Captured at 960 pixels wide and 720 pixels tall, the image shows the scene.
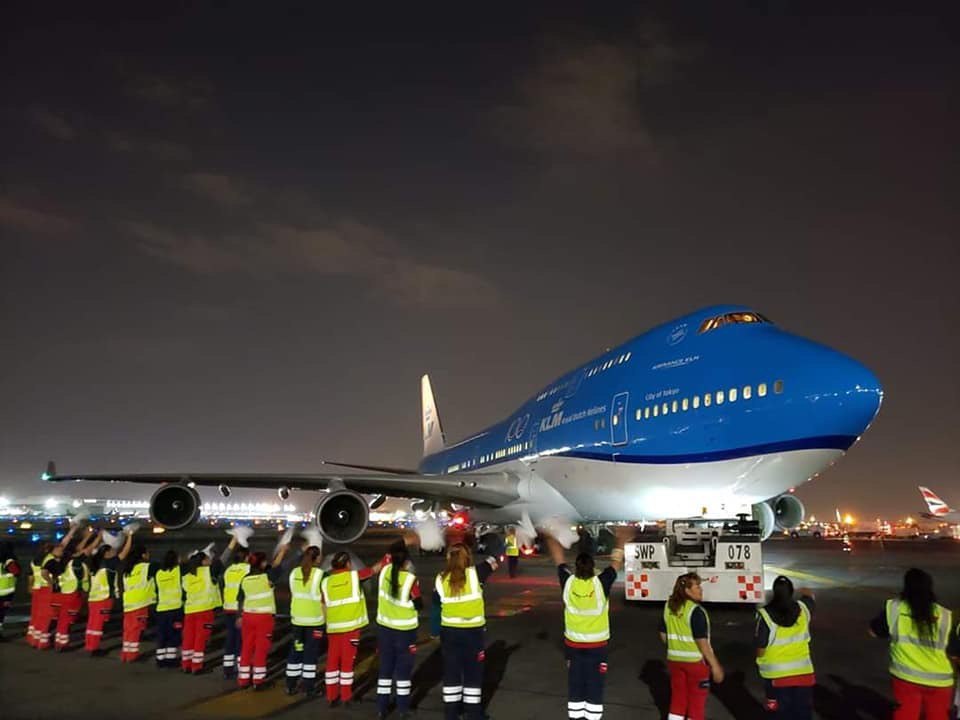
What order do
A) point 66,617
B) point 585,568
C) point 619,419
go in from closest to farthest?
point 585,568 → point 66,617 → point 619,419

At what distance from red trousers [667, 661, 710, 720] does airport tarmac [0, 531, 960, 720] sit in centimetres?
102

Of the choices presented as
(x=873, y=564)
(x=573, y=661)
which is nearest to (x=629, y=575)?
(x=573, y=661)

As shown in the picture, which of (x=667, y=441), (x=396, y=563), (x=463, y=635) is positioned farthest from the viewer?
(x=667, y=441)

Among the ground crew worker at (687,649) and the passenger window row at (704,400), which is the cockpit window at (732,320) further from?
the ground crew worker at (687,649)

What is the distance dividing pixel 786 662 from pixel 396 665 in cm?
371

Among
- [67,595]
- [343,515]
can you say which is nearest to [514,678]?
[67,595]

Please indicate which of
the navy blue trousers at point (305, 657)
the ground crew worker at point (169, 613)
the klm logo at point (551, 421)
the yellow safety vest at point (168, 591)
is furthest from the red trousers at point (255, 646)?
the klm logo at point (551, 421)

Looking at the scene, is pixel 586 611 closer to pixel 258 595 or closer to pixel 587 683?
pixel 587 683

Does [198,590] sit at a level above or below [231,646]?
above

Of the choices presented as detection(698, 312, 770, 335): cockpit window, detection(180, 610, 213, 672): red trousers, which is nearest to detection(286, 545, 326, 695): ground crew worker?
detection(180, 610, 213, 672): red trousers

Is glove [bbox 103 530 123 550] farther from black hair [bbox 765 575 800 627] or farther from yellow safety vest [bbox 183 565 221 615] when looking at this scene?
black hair [bbox 765 575 800 627]

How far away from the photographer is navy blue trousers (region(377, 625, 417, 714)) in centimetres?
746

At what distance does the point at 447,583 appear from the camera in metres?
7.19

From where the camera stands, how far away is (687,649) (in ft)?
20.6
